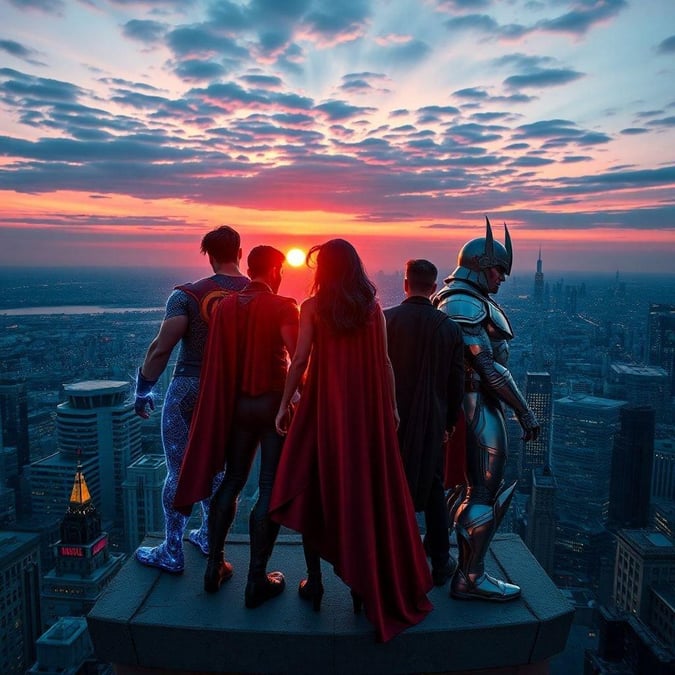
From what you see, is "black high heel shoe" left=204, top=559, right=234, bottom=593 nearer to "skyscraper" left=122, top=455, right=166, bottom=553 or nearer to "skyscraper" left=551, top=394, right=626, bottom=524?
"skyscraper" left=122, top=455, right=166, bottom=553

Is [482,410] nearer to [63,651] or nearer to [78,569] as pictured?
[63,651]

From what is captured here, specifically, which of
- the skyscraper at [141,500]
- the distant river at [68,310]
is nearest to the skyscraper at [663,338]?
the skyscraper at [141,500]

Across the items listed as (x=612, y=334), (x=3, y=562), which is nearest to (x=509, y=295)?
(x=612, y=334)

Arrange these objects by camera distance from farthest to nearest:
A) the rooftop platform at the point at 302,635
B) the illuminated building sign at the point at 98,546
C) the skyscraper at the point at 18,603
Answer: the illuminated building sign at the point at 98,546 → the skyscraper at the point at 18,603 → the rooftop platform at the point at 302,635

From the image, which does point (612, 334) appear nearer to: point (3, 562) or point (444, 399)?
point (3, 562)

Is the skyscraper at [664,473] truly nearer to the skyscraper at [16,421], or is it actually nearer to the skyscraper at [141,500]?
the skyscraper at [141,500]
